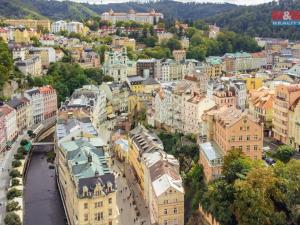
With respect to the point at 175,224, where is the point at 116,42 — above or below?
above

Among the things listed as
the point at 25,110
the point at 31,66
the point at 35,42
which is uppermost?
the point at 35,42

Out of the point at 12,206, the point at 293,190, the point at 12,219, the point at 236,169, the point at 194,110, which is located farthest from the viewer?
the point at 194,110

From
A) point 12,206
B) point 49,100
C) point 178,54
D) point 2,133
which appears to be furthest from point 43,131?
point 178,54

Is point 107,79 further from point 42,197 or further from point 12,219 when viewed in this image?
point 12,219

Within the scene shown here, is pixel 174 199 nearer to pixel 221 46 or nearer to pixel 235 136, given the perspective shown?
pixel 235 136

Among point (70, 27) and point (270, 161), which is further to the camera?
point (70, 27)

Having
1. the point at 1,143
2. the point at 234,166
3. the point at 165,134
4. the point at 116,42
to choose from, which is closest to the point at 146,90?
the point at 165,134
